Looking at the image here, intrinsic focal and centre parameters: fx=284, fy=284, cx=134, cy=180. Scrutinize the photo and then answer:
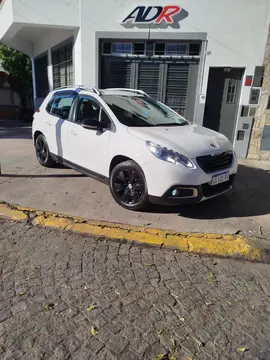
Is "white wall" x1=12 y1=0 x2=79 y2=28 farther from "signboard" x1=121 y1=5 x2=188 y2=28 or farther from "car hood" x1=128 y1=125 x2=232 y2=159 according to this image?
"car hood" x1=128 y1=125 x2=232 y2=159

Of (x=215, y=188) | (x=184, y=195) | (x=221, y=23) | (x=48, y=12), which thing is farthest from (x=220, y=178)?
(x=48, y=12)

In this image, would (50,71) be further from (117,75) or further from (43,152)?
(43,152)

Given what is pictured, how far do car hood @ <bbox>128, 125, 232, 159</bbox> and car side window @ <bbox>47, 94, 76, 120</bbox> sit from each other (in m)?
1.74

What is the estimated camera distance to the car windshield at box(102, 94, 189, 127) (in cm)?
439

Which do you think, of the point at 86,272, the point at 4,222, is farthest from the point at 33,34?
the point at 86,272

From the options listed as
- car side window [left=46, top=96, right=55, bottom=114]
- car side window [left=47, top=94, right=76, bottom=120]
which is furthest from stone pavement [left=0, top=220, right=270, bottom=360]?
car side window [left=46, top=96, right=55, bottom=114]

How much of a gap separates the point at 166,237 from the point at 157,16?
673 centimetres

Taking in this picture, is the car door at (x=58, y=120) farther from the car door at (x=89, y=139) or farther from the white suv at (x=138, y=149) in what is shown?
the car door at (x=89, y=139)

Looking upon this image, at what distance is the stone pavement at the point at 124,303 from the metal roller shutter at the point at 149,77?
6.47 metres

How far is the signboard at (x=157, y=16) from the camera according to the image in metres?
7.71

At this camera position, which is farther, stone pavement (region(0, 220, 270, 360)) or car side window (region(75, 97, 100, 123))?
car side window (region(75, 97, 100, 123))

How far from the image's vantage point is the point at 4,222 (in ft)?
12.8

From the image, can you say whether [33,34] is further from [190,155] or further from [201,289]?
[201,289]

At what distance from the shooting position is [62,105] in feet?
18.0
